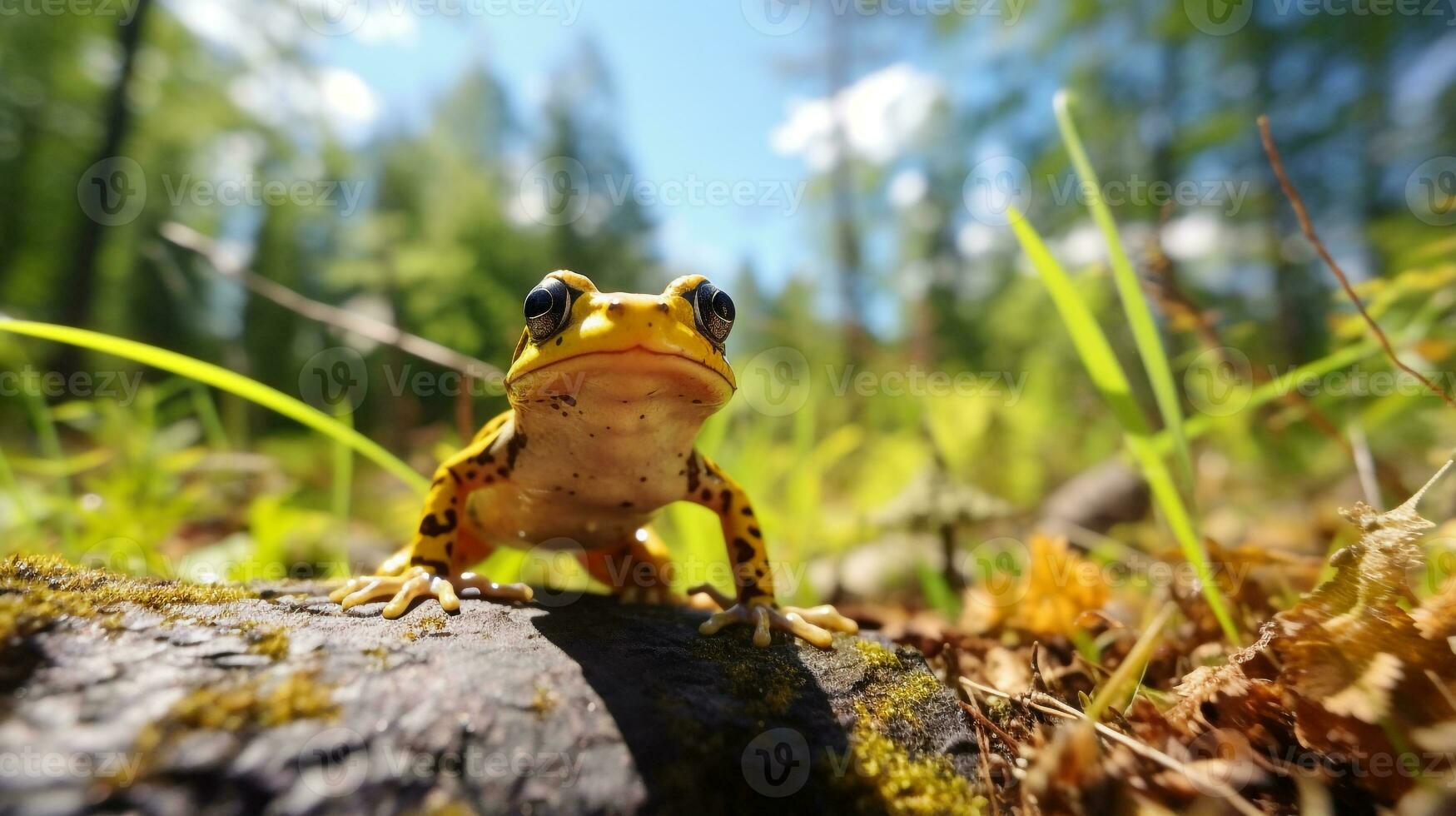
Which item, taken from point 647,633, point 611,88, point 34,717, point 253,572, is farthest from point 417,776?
point 611,88

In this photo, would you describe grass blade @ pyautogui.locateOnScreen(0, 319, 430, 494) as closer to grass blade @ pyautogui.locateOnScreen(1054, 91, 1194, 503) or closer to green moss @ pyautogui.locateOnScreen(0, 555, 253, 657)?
green moss @ pyautogui.locateOnScreen(0, 555, 253, 657)

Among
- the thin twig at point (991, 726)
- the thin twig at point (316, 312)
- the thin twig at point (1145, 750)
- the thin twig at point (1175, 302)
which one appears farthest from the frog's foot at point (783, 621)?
the thin twig at point (1175, 302)

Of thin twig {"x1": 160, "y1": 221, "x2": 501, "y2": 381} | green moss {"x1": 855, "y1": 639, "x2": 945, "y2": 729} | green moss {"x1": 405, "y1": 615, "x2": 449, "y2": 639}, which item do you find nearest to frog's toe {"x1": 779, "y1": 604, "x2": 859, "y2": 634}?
green moss {"x1": 855, "y1": 639, "x2": 945, "y2": 729}

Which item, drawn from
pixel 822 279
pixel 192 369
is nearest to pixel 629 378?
pixel 192 369

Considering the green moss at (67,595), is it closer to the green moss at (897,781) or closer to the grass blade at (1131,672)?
the green moss at (897,781)

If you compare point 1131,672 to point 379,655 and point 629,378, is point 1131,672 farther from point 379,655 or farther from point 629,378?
point 379,655
